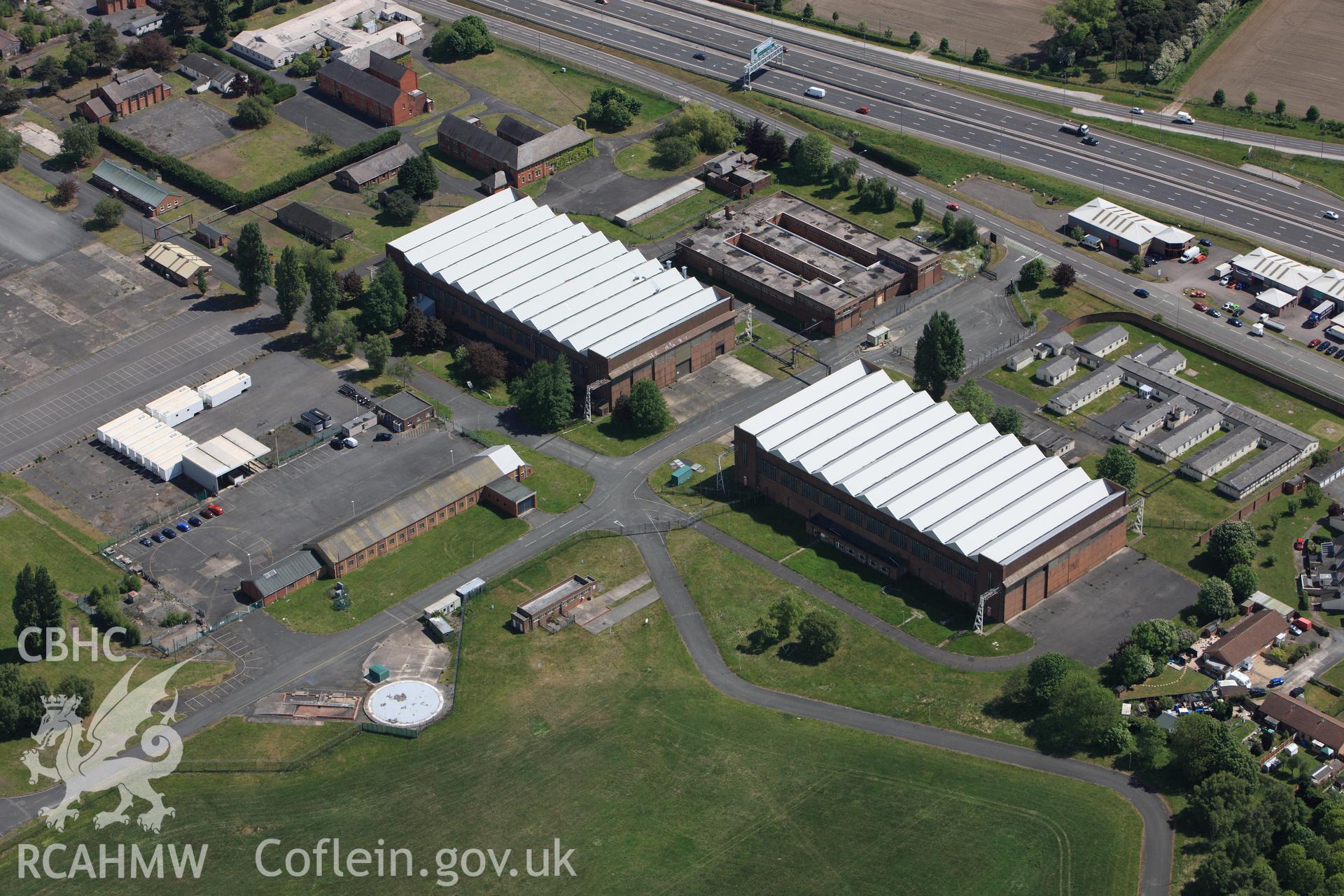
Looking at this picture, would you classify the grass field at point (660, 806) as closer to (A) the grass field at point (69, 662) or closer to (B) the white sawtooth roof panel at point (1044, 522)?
(A) the grass field at point (69, 662)

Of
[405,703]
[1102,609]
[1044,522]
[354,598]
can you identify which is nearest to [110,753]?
[405,703]

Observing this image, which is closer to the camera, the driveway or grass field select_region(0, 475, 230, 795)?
grass field select_region(0, 475, 230, 795)

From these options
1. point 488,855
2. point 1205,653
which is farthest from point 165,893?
point 1205,653

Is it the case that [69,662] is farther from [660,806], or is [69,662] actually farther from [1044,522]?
[1044,522]

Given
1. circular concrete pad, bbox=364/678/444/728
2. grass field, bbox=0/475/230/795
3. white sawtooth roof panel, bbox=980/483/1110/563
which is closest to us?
grass field, bbox=0/475/230/795

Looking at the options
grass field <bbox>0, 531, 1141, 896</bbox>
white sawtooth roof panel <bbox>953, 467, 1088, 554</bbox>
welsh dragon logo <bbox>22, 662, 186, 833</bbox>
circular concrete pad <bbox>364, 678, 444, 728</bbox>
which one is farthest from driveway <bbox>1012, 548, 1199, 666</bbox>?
welsh dragon logo <bbox>22, 662, 186, 833</bbox>

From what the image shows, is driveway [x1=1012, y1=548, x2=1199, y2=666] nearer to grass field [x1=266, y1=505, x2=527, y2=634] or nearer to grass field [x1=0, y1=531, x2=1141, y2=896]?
grass field [x1=0, y1=531, x2=1141, y2=896]

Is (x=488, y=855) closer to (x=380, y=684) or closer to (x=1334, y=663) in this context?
(x=380, y=684)

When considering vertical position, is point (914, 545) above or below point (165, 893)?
above
